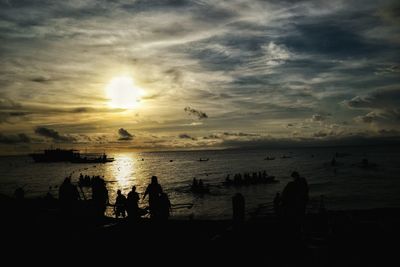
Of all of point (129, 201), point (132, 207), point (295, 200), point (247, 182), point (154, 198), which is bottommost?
point (247, 182)

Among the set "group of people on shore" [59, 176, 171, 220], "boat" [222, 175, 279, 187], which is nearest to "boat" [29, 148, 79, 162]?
"boat" [222, 175, 279, 187]

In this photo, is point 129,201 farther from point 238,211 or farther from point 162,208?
point 238,211

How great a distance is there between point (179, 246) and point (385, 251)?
606 centimetres

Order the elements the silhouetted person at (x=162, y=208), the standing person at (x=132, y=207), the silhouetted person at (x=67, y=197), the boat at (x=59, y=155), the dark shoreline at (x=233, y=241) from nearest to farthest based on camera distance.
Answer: the dark shoreline at (x=233, y=241), the silhouetted person at (x=162, y=208), the standing person at (x=132, y=207), the silhouetted person at (x=67, y=197), the boat at (x=59, y=155)

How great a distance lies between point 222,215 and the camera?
3481 cm

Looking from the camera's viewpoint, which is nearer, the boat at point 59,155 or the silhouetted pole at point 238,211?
the silhouetted pole at point 238,211

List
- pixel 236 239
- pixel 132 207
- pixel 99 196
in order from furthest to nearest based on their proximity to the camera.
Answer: pixel 99 196 → pixel 132 207 → pixel 236 239

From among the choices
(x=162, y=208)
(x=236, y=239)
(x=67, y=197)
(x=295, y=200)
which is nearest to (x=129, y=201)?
(x=162, y=208)

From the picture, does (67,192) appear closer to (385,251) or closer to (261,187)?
(385,251)

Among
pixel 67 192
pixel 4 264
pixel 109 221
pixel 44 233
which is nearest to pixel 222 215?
pixel 109 221

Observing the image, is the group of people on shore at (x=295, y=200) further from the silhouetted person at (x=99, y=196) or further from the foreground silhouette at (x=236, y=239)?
the silhouetted person at (x=99, y=196)

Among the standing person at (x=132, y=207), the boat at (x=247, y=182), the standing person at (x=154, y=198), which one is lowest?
the boat at (x=247, y=182)

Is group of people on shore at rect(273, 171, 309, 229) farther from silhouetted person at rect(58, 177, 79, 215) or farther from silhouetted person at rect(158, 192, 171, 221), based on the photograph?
silhouetted person at rect(58, 177, 79, 215)

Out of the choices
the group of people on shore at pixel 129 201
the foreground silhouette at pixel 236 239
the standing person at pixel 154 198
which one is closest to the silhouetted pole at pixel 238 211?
the foreground silhouette at pixel 236 239
